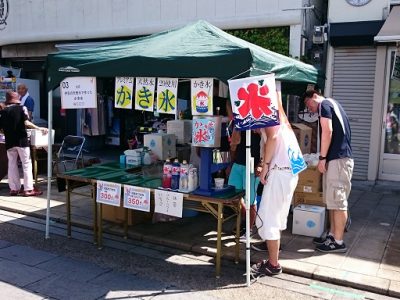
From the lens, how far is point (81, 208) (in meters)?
6.57

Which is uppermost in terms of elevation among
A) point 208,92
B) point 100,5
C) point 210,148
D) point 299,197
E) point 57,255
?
point 100,5

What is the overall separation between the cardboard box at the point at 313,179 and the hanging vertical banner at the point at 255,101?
6.58ft

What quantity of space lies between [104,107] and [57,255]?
7.10m

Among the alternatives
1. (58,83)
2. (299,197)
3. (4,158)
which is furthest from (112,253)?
(4,158)

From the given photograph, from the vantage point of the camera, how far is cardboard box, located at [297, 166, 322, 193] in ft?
18.4

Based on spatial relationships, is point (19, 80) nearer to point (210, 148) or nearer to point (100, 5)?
point (100, 5)

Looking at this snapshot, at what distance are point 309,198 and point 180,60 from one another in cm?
267

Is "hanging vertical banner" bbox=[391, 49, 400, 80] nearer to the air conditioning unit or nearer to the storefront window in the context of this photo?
the storefront window

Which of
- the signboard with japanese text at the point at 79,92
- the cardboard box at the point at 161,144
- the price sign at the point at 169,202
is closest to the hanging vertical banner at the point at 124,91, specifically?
the signboard with japanese text at the point at 79,92

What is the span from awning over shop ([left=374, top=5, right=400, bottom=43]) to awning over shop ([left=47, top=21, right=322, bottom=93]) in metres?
1.66

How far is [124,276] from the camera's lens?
14.0 ft

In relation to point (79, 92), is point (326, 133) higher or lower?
lower

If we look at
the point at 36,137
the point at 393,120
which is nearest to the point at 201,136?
the point at 36,137

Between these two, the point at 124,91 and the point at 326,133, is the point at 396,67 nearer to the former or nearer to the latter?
the point at 326,133
